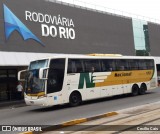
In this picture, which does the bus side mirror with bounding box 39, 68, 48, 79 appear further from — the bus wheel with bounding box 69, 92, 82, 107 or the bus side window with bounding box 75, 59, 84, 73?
the bus side window with bounding box 75, 59, 84, 73

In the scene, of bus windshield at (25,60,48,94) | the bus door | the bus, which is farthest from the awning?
the bus door

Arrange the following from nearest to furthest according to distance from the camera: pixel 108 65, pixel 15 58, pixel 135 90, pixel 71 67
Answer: pixel 71 67, pixel 108 65, pixel 135 90, pixel 15 58

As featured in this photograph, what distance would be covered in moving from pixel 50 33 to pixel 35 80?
1376 centimetres

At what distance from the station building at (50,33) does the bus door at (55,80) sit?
24.4 feet

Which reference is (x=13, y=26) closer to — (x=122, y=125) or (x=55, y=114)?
(x=55, y=114)

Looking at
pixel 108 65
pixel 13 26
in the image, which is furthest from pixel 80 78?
pixel 13 26

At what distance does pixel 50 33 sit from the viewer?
32.2 m

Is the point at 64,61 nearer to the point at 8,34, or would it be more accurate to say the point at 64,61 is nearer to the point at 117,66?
the point at 117,66

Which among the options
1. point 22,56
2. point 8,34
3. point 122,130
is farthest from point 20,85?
point 122,130

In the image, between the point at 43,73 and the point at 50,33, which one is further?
the point at 50,33

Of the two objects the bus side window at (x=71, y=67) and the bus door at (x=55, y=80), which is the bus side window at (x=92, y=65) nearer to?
the bus side window at (x=71, y=67)

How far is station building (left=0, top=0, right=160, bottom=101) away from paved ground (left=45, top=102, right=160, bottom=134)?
14.4 m

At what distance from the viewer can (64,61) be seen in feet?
65.0

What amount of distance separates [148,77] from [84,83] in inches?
303
